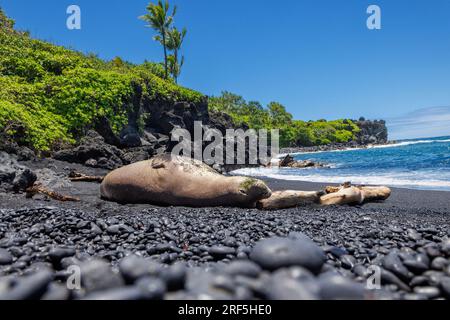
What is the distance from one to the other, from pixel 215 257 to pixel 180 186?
12.4 feet

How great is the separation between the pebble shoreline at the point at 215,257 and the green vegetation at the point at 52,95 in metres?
7.60

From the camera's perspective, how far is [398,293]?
2039mm

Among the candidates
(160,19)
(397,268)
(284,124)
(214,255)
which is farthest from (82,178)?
(284,124)

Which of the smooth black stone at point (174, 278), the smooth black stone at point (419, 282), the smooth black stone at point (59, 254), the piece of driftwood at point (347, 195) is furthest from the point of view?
the piece of driftwood at point (347, 195)

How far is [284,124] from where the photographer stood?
80.5 metres

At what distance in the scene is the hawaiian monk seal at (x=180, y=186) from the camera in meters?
6.64

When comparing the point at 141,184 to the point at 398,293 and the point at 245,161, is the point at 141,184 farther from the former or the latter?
the point at 245,161

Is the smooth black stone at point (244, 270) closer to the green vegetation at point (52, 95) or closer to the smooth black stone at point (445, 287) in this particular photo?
the smooth black stone at point (445, 287)

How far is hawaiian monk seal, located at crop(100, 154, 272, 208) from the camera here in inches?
261

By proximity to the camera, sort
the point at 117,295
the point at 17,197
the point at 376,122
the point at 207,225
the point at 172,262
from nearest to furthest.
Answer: the point at 117,295 < the point at 172,262 < the point at 207,225 < the point at 17,197 < the point at 376,122

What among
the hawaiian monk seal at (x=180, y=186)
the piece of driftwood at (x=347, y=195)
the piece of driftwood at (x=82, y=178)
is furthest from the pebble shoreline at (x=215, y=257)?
the piece of driftwood at (x=82, y=178)

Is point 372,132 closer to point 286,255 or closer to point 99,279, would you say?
point 286,255

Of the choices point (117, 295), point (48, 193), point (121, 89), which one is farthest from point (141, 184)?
point (121, 89)

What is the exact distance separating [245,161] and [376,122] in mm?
97550
